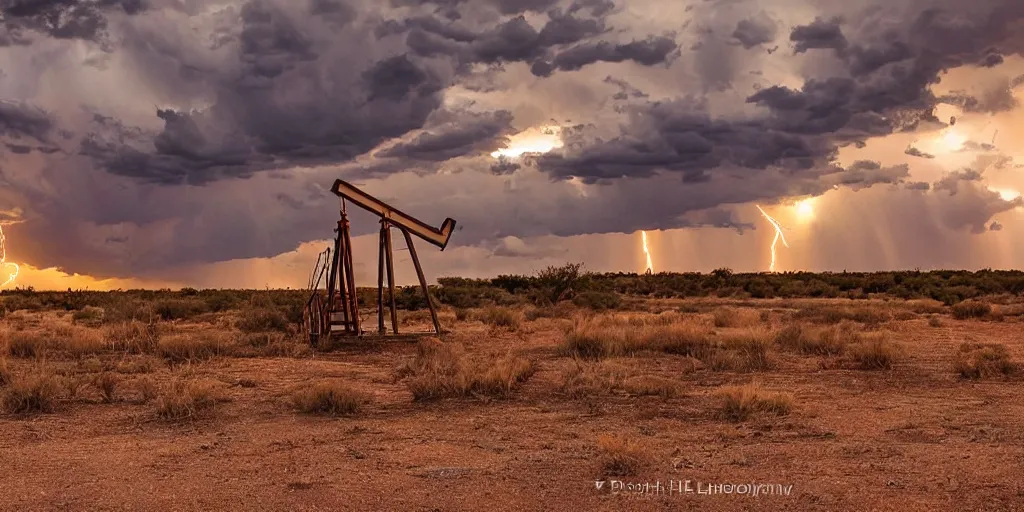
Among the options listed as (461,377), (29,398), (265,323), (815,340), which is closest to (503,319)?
(265,323)

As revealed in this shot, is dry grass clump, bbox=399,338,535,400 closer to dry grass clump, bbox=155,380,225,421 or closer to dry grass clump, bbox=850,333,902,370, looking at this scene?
→ dry grass clump, bbox=155,380,225,421

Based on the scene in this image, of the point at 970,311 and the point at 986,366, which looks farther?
the point at 970,311

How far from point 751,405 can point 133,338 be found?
14.7 metres

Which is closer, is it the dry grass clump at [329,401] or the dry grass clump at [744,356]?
the dry grass clump at [329,401]

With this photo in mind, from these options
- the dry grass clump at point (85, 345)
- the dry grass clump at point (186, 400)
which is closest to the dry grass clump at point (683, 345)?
the dry grass clump at point (186, 400)

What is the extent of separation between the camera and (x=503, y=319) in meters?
26.9

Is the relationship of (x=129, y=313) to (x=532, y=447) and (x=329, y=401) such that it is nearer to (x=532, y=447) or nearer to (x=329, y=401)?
(x=329, y=401)

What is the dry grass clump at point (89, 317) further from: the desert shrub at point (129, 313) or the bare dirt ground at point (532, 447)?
the bare dirt ground at point (532, 447)

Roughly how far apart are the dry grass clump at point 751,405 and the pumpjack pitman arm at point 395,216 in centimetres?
994

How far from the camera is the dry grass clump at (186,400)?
36.8 feet

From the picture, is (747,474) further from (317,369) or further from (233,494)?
(317,369)

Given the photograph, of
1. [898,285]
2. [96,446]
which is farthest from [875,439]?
[898,285]

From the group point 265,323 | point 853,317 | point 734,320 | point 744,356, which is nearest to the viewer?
point 744,356

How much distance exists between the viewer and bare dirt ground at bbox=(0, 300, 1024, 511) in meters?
7.48
